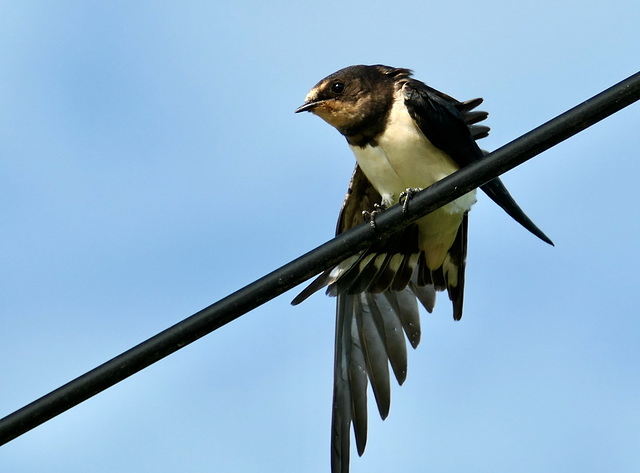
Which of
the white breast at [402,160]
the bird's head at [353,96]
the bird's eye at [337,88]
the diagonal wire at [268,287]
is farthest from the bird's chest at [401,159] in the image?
the diagonal wire at [268,287]

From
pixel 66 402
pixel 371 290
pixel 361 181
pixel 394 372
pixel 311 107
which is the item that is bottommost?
pixel 66 402

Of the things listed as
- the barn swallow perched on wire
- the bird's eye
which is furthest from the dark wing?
the bird's eye

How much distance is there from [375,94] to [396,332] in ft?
5.23

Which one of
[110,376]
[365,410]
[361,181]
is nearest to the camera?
[110,376]

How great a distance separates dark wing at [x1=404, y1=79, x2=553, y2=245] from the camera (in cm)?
594

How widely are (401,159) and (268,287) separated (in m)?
2.53

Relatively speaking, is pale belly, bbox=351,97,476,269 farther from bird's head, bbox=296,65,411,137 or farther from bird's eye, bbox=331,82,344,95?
bird's eye, bbox=331,82,344,95

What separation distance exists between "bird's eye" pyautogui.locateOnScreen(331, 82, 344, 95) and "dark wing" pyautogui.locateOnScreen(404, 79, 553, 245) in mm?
537

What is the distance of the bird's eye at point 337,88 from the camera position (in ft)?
21.4

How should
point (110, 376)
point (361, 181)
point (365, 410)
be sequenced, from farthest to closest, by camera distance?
point (361, 181), point (365, 410), point (110, 376)

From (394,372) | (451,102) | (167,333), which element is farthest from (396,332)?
(167,333)

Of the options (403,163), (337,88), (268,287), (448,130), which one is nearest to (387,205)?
(403,163)

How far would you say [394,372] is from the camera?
20.7 ft

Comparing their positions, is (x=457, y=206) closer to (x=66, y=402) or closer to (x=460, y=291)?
(x=460, y=291)
